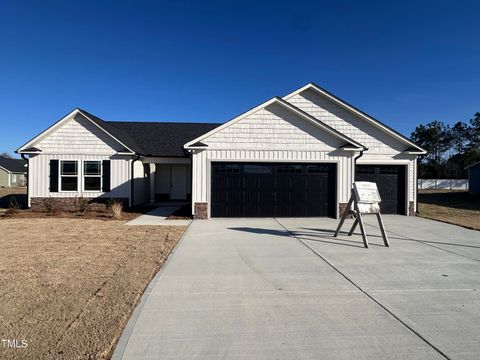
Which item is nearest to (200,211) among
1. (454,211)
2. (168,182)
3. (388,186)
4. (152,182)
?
(152,182)

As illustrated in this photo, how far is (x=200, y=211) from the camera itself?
13109mm

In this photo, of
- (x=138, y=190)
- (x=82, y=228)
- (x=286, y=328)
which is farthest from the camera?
(x=138, y=190)

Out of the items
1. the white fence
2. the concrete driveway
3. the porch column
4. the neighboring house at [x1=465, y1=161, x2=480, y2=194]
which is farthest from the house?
the white fence

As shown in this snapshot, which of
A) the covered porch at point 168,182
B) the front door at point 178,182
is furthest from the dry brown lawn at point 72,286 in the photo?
the front door at point 178,182

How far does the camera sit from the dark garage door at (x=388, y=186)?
15.2m

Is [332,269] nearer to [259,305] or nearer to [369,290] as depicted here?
[369,290]

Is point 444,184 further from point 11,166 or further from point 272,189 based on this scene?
point 11,166

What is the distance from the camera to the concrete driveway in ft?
10.6

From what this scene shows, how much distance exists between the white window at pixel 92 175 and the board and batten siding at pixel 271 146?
19.9 feet

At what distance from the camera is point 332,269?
235 inches

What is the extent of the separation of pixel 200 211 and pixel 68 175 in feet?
25.3

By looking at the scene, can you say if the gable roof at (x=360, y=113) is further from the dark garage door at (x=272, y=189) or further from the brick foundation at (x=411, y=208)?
the dark garage door at (x=272, y=189)

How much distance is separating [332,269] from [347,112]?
11.7 metres

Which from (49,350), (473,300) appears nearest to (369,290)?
(473,300)
